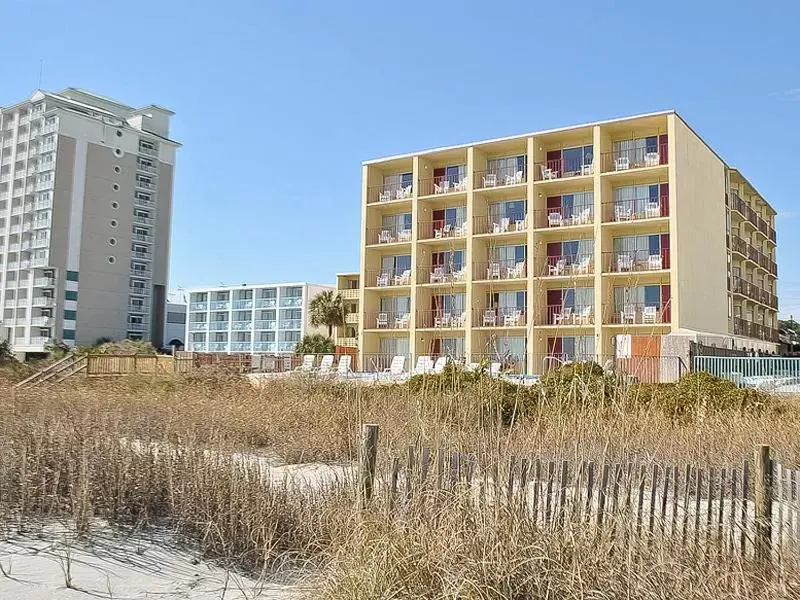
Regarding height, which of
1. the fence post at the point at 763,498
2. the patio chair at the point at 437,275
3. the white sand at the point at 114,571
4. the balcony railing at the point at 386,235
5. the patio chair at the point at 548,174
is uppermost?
the patio chair at the point at 548,174

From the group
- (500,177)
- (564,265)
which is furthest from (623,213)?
(500,177)

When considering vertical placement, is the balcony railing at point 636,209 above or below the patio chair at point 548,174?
below

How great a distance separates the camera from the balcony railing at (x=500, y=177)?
122ft

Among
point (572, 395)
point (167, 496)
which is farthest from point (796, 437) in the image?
point (167, 496)

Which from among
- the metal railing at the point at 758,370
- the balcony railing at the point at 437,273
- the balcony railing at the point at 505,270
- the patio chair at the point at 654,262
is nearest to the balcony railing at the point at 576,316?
the balcony railing at the point at 505,270

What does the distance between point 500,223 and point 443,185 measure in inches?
167

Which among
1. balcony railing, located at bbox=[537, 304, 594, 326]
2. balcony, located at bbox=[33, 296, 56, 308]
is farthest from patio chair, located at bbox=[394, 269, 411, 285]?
balcony, located at bbox=[33, 296, 56, 308]

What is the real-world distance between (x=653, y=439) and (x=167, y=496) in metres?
5.55

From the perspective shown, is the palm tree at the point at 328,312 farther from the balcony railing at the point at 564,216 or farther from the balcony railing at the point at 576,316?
the balcony railing at the point at 576,316

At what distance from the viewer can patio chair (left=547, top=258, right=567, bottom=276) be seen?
35.2 m

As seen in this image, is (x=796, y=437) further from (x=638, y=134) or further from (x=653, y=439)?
(x=638, y=134)

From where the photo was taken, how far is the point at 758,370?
903 inches

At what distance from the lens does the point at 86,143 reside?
7312cm

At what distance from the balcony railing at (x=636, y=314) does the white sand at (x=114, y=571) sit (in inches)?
1136
